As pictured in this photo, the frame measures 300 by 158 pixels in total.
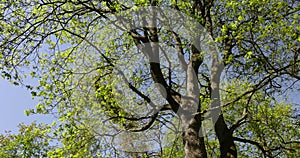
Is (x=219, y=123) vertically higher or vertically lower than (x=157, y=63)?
lower

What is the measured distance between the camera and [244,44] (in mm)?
9547

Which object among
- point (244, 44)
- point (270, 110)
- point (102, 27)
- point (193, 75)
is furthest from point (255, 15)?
Result: point (270, 110)

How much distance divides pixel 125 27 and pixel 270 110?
7.00 metres

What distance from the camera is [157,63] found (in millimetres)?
10594

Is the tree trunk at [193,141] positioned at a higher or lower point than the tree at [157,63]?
lower

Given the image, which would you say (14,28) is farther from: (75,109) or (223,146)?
(223,146)

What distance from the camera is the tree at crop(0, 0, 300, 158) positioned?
8.90m

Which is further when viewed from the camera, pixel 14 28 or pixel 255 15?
pixel 14 28

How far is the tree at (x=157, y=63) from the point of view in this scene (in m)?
8.90

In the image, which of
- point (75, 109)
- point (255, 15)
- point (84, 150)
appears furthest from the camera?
point (75, 109)

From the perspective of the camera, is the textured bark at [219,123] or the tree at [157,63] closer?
the tree at [157,63]

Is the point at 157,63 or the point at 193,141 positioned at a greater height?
the point at 157,63

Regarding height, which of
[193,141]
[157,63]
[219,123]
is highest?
[157,63]

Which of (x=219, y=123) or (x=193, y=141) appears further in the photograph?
(x=219, y=123)
